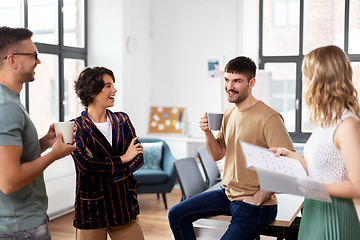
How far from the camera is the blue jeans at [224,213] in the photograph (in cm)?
224

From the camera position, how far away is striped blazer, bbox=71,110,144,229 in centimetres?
208

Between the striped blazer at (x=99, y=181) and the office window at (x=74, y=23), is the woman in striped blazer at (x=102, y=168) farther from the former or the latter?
the office window at (x=74, y=23)

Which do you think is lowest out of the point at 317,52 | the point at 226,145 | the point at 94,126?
the point at 226,145

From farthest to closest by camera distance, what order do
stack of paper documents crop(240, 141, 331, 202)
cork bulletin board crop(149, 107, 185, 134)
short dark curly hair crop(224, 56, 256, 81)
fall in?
cork bulletin board crop(149, 107, 185, 134) → short dark curly hair crop(224, 56, 256, 81) → stack of paper documents crop(240, 141, 331, 202)

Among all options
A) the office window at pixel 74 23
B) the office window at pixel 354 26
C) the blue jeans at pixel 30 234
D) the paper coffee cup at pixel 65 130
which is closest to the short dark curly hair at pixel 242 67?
the paper coffee cup at pixel 65 130

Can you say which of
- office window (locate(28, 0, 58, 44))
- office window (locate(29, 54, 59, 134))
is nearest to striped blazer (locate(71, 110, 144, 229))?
office window (locate(29, 54, 59, 134))

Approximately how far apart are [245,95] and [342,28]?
4.12 m

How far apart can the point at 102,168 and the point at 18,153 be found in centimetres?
67

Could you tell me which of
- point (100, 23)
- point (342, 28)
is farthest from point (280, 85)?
point (100, 23)

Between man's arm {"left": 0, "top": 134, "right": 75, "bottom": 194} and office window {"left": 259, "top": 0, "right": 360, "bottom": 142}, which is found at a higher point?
office window {"left": 259, "top": 0, "right": 360, "bottom": 142}

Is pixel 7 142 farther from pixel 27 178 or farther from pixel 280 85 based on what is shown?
pixel 280 85

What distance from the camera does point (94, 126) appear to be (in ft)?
7.08

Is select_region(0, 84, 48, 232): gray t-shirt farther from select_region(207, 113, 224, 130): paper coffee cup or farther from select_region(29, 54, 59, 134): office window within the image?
select_region(29, 54, 59, 134): office window

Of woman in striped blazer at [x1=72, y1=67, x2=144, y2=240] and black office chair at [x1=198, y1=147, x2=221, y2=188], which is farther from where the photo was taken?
black office chair at [x1=198, y1=147, x2=221, y2=188]
